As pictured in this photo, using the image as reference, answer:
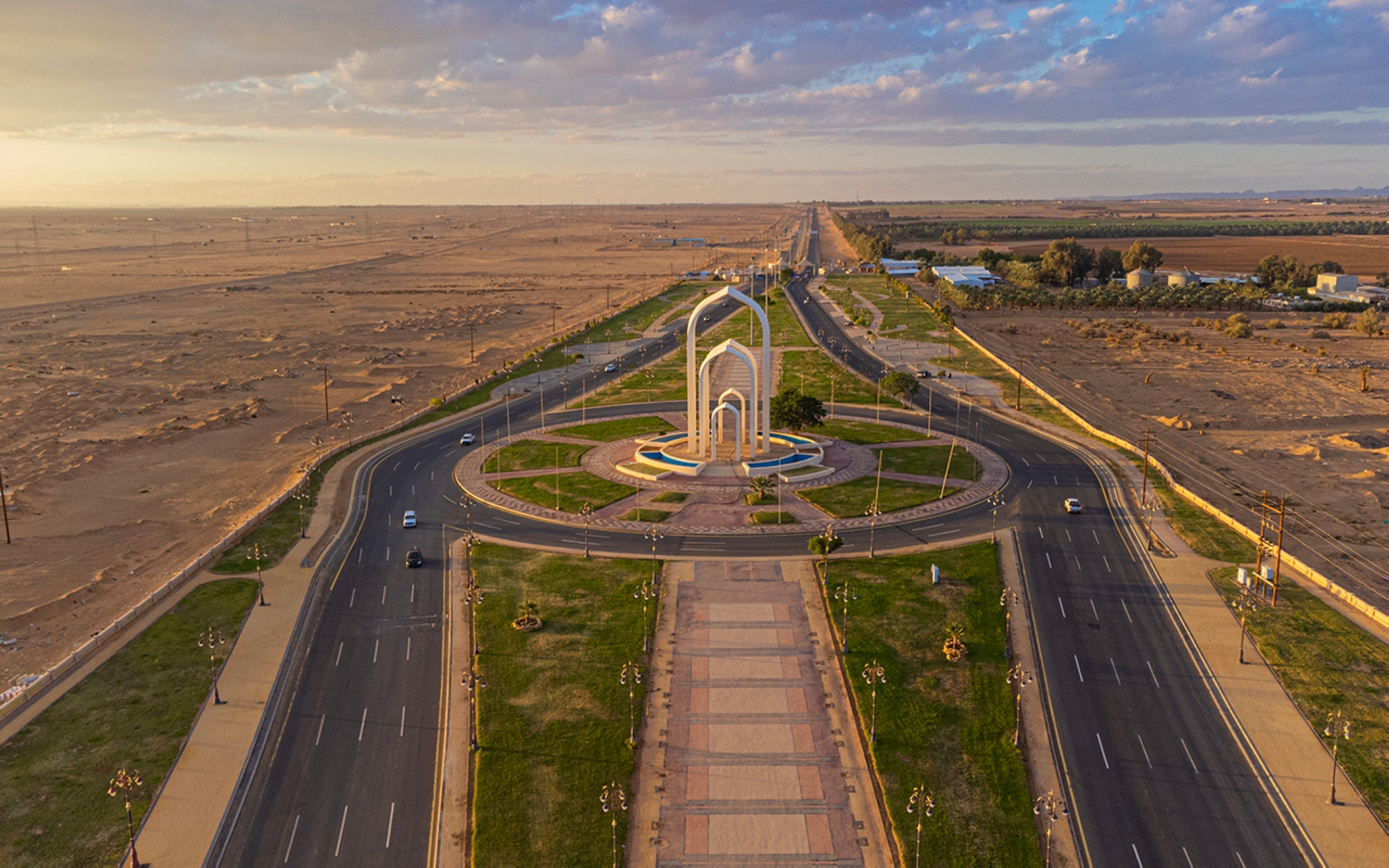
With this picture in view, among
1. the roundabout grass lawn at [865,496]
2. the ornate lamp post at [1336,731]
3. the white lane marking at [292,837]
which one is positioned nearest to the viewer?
the white lane marking at [292,837]

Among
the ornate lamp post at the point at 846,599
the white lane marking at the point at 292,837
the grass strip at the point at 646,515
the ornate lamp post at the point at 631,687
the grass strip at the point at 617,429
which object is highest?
the grass strip at the point at 617,429

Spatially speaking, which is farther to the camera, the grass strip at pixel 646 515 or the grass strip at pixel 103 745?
the grass strip at pixel 646 515

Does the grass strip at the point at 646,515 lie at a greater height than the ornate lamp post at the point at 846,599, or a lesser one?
greater

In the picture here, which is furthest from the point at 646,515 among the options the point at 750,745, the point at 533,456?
the point at 750,745

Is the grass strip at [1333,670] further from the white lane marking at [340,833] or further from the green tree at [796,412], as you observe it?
→ the white lane marking at [340,833]

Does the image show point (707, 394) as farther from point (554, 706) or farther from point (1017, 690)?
point (1017, 690)

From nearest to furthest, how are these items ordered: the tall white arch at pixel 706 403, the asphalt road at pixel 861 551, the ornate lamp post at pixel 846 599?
the asphalt road at pixel 861 551 → the ornate lamp post at pixel 846 599 → the tall white arch at pixel 706 403

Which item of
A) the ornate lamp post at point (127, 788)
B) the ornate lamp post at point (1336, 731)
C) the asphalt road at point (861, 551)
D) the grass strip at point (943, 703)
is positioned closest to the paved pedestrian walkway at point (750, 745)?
the grass strip at point (943, 703)
